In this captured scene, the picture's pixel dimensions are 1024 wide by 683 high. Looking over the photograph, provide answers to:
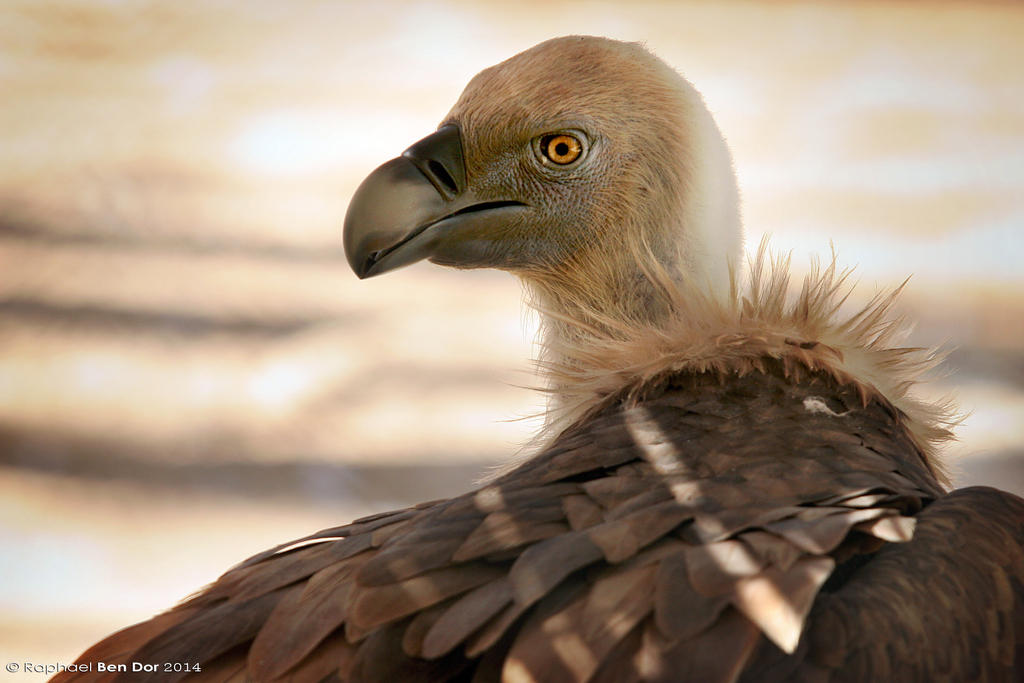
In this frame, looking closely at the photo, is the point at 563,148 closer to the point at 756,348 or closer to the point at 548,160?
the point at 548,160

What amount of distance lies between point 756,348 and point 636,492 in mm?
344

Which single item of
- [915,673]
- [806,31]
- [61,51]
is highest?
[61,51]

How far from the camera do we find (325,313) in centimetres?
327

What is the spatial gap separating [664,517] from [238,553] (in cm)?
208

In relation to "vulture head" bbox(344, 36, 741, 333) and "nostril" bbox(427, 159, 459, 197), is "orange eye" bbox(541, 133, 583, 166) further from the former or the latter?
"nostril" bbox(427, 159, 459, 197)

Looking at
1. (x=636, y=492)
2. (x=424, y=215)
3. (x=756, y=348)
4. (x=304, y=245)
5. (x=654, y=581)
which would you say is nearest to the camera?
(x=654, y=581)

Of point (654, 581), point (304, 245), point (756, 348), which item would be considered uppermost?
point (304, 245)

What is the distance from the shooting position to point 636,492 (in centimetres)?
118

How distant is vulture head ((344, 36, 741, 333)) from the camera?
67.1 inches

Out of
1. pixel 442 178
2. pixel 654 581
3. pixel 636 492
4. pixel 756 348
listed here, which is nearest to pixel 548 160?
pixel 442 178

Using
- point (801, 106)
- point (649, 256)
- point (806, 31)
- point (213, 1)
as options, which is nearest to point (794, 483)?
point (649, 256)

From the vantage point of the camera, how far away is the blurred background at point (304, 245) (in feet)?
10.1

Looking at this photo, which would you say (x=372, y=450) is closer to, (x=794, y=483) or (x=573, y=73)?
(x=573, y=73)

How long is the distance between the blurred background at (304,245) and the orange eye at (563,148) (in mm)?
1162
